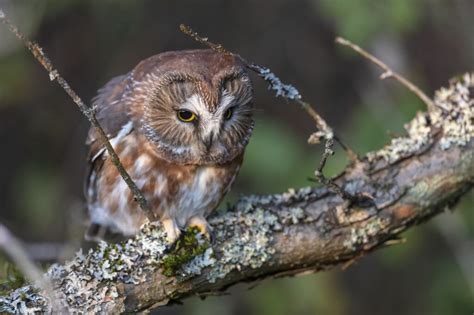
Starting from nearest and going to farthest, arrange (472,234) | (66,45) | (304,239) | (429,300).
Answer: (304,239)
(472,234)
(429,300)
(66,45)

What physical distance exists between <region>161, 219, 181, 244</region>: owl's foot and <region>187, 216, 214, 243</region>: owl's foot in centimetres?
12

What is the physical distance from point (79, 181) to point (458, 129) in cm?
367

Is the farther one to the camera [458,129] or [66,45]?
[66,45]

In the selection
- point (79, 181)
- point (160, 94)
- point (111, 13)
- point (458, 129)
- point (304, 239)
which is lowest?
point (304, 239)

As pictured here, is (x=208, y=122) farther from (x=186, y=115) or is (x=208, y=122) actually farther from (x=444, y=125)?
(x=444, y=125)

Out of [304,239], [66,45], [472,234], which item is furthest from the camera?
[66,45]

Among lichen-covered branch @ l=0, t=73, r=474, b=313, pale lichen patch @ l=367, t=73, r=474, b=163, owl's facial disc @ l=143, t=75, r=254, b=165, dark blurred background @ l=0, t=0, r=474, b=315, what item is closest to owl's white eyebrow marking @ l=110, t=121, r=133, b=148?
owl's facial disc @ l=143, t=75, r=254, b=165

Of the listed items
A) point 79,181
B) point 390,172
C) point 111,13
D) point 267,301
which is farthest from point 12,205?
point 390,172

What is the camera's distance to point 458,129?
3.70 metres

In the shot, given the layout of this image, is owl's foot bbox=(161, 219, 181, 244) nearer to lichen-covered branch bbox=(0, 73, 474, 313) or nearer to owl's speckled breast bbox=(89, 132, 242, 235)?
lichen-covered branch bbox=(0, 73, 474, 313)

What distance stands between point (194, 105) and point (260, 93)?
3151 millimetres

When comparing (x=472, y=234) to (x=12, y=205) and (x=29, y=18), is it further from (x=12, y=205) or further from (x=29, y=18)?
(x=12, y=205)

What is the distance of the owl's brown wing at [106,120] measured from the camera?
3.80 meters

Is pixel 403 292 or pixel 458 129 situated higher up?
pixel 403 292
